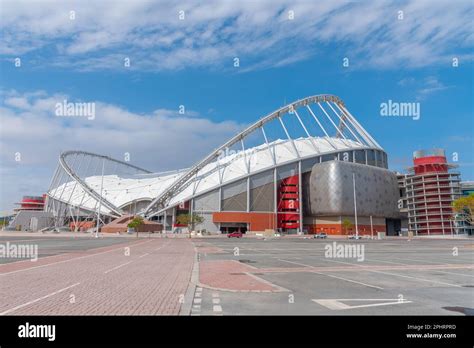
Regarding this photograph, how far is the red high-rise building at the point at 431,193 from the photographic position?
113188mm

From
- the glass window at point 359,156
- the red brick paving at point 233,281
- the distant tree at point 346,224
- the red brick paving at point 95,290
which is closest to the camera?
the red brick paving at point 95,290

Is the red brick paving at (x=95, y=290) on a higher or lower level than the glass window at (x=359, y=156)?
lower

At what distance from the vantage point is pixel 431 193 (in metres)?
115

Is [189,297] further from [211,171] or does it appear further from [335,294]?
[211,171]

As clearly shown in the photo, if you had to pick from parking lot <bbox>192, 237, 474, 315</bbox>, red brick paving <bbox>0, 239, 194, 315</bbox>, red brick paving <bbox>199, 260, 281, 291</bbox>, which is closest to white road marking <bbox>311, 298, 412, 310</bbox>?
parking lot <bbox>192, 237, 474, 315</bbox>

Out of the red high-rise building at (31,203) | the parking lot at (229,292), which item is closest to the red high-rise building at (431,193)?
the parking lot at (229,292)

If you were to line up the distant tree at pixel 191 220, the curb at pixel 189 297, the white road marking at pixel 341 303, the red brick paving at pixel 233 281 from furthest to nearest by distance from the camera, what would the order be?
the distant tree at pixel 191 220
the red brick paving at pixel 233 281
the white road marking at pixel 341 303
the curb at pixel 189 297

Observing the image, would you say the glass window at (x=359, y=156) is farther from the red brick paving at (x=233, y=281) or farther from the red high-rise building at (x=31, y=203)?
the red high-rise building at (x=31, y=203)

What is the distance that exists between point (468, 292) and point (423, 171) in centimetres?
12130

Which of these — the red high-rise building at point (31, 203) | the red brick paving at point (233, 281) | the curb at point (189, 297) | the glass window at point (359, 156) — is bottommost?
the red brick paving at point (233, 281)
